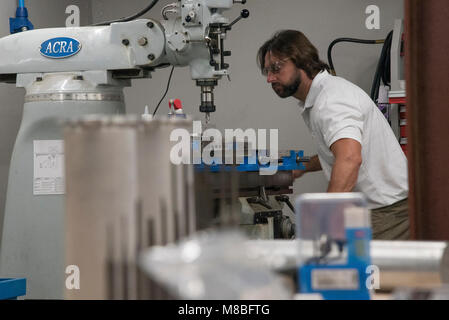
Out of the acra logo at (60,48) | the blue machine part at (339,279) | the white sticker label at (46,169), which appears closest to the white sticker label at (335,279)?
the blue machine part at (339,279)

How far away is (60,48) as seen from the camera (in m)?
2.53

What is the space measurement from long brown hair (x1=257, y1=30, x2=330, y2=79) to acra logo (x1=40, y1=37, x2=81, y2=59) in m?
0.78

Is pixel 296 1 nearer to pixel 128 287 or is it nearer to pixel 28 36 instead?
pixel 28 36

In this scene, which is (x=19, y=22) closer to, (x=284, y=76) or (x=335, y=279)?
(x=284, y=76)

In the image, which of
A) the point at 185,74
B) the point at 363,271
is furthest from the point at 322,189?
the point at 363,271

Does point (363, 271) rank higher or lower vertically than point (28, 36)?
lower

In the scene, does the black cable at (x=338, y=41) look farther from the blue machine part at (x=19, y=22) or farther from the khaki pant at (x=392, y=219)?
the blue machine part at (x=19, y=22)

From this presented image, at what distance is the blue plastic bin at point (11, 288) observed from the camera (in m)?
2.03

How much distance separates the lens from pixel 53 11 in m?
4.07

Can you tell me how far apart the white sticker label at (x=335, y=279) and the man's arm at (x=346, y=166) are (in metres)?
1.44

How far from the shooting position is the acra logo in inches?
99.2

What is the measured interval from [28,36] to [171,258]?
86.5 inches

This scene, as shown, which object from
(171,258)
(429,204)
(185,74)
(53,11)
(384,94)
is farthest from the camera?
(185,74)

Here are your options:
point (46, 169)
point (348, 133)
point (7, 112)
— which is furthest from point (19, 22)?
point (348, 133)
